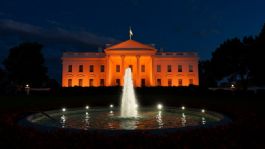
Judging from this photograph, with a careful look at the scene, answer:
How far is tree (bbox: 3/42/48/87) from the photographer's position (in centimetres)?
5209

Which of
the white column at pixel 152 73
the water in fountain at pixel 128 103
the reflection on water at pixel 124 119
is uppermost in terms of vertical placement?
the white column at pixel 152 73

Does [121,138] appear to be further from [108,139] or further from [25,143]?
[25,143]

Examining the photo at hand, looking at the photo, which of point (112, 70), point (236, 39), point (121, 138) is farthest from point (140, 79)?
point (121, 138)

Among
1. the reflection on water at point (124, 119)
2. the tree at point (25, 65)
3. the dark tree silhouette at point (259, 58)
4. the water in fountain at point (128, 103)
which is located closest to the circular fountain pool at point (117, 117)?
the reflection on water at point (124, 119)

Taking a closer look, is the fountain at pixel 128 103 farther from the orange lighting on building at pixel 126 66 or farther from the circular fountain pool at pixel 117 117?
the orange lighting on building at pixel 126 66

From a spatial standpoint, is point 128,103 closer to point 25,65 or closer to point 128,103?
point 128,103

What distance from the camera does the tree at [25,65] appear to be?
52094 millimetres

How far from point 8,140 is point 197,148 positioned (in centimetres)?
445

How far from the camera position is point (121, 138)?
19.7 feet

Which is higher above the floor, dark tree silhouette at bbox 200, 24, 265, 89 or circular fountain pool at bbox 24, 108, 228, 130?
dark tree silhouette at bbox 200, 24, 265, 89

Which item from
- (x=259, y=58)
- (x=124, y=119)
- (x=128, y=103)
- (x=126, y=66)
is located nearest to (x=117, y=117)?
(x=124, y=119)

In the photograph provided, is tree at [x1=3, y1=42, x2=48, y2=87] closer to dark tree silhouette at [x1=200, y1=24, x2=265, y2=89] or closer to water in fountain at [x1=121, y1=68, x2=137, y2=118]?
dark tree silhouette at [x1=200, y1=24, x2=265, y2=89]

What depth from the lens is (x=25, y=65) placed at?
52094 mm

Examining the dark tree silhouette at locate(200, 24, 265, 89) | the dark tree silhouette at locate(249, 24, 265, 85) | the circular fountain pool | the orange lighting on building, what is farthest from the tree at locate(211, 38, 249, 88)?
the circular fountain pool
